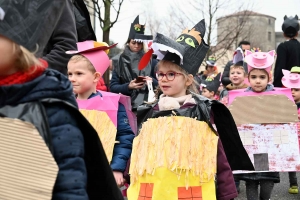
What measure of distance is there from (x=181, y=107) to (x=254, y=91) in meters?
2.11

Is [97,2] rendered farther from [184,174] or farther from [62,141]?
[62,141]

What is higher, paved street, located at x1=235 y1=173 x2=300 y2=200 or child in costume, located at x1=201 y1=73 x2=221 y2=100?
child in costume, located at x1=201 y1=73 x2=221 y2=100

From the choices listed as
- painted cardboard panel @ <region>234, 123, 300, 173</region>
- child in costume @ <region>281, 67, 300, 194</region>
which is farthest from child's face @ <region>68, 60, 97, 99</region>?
child in costume @ <region>281, 67, 300, 194</region>

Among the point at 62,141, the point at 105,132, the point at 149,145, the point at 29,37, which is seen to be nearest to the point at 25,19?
the point at 29,37

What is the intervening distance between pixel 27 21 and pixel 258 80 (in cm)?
421

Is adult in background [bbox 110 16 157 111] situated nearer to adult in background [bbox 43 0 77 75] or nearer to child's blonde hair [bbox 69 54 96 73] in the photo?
child's blonde hair [bbox 69 54 96 73]

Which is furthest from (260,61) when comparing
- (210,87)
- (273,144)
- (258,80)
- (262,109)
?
(210,87)

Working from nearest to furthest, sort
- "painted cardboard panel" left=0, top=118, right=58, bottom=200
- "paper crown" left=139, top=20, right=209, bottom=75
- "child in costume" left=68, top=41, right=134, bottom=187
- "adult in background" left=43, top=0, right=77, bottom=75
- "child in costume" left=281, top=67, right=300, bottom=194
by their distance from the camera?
"painted cardboard panel" left=0, top=118, right=58, bottom=200 < "adult in background" left=43, top=0, right=77, bottom=75 < "paper crown" left=139, top=20, right=209, bottom=75 < "child in costume" left=68, top=41, right=134, bottom=187 < "child in costume" left=281, top=67, right=300, bottom=194

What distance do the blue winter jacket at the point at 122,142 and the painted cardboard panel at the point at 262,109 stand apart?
166 centimetres

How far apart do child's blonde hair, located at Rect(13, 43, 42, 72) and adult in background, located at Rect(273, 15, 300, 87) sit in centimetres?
742

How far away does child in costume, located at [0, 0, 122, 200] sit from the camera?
201cm

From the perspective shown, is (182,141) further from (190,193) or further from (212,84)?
(212,84)

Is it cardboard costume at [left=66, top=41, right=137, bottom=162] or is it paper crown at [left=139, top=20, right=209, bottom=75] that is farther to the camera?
cardboard costume at [left=66, top=41, right=137, bottom=162]

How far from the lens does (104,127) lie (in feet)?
14.3
